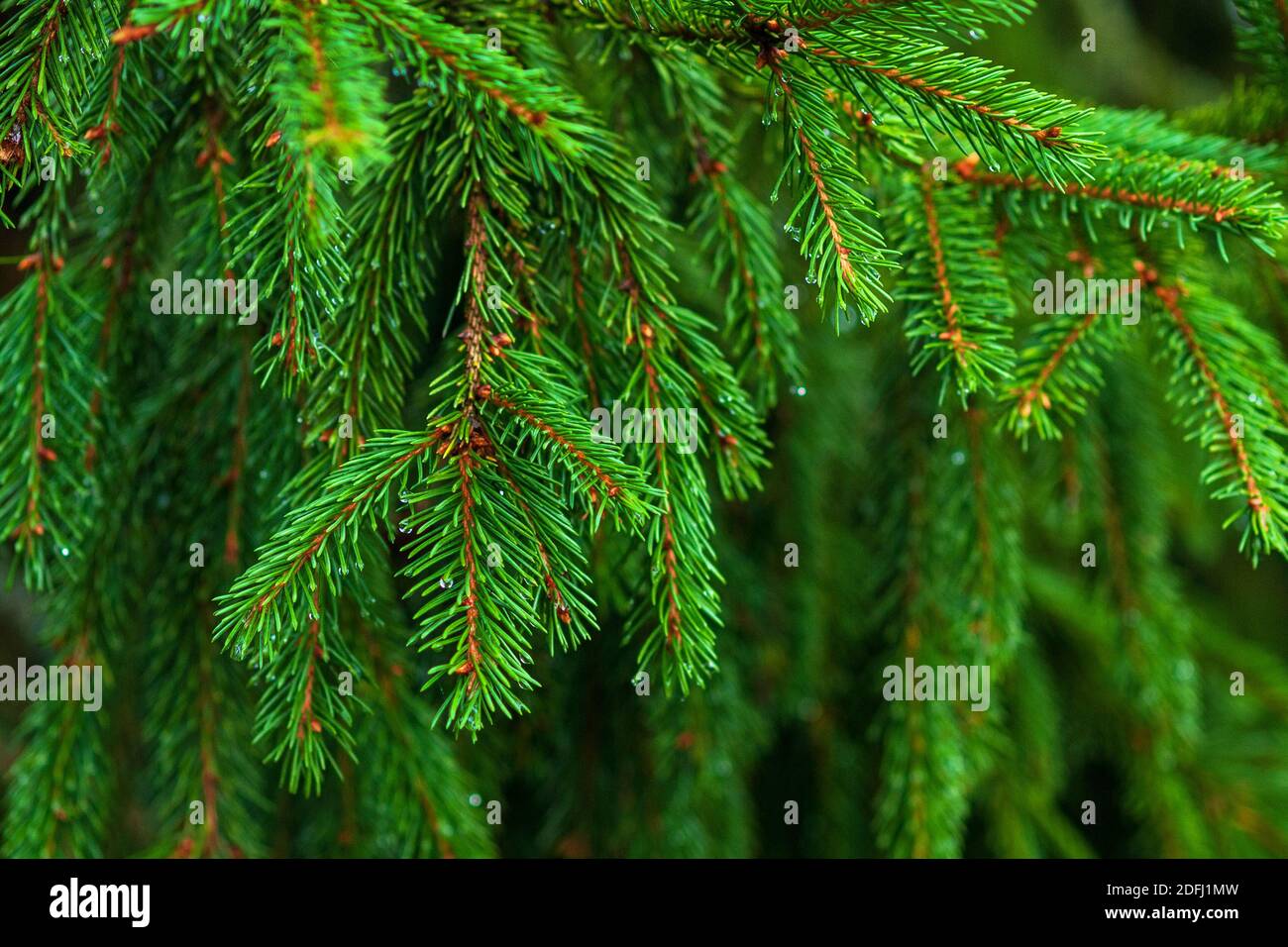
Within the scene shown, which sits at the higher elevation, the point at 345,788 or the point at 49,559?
the point at 49,559

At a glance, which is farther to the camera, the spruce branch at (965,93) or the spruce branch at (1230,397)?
the spruce branch at (1230,397)

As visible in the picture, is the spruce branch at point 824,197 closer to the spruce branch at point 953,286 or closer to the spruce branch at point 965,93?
the spruce branch at point 965,93

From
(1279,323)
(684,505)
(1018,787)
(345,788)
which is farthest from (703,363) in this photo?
(1018,787)

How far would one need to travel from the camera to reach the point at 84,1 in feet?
2.27

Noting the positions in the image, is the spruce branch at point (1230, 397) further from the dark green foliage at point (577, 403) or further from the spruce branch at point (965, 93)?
the spruce branch at point (965, 93)

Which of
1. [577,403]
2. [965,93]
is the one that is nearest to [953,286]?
[965,93]

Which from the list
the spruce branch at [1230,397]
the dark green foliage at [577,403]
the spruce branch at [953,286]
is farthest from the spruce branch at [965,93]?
the spruce branch at [1230,397]

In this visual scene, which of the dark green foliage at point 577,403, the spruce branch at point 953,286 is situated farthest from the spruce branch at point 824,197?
the spruce branch at point 953,286

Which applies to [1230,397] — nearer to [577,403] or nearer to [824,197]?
[824,197]

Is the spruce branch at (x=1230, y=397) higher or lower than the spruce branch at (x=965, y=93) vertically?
lower

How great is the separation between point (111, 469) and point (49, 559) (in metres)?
0.13

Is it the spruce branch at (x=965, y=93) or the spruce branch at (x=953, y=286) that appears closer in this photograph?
the spruce branch at (x=965, y=93)

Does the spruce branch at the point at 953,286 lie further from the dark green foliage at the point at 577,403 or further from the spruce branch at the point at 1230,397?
the spruce branch at the point at 1230,397
